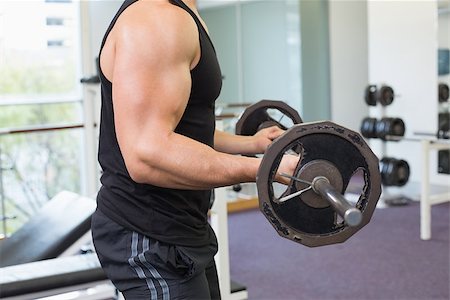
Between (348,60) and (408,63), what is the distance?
5.56 ft

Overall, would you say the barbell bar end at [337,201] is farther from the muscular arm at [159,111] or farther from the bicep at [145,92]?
the bicep at [145,92]

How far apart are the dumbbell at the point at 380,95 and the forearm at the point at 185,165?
4.22 metres

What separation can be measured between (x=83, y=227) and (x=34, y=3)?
108 inches

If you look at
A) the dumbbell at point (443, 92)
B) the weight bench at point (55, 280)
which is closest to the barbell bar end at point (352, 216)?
the weight bench at point (55, 280)

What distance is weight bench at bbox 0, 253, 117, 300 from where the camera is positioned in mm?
2082

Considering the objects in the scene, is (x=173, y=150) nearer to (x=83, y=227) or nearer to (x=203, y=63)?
(x=203, y=63)

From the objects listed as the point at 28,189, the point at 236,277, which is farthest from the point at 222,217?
the point at 28,189

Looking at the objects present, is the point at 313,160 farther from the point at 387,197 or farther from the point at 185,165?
the point at 387,197

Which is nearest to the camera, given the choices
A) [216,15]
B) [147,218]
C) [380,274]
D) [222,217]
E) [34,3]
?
[147,218]

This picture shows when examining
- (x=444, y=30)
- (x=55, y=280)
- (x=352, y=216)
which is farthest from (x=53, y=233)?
(x=444, y=30)

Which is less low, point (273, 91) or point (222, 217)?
point (273, 91)

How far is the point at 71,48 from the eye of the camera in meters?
4.93

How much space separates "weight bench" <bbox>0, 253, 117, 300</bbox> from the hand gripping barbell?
4.16 feet

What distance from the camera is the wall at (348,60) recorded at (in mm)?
7000
